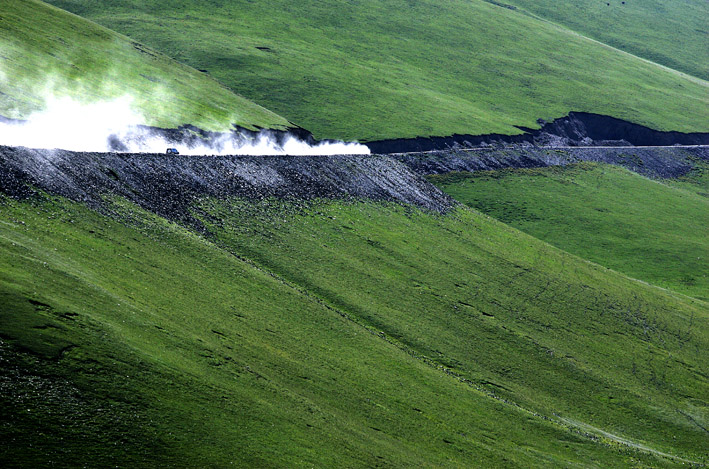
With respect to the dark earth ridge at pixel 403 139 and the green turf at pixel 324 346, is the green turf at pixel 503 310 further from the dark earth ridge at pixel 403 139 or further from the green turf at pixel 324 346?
the dark earth ridge at pixel 403 139

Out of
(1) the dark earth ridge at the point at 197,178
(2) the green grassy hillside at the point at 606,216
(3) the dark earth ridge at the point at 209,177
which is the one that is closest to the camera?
(1) the dark earth ridge at the point at 197,178

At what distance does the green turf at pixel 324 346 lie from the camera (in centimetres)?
4503

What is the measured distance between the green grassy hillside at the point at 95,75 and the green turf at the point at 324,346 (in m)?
35.0

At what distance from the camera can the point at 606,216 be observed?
15262 centimetres

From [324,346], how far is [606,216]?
103 m

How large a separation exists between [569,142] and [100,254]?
15400 cm

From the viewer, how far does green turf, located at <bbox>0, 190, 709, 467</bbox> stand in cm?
4503

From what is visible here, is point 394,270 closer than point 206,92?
Yes

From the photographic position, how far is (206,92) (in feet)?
466

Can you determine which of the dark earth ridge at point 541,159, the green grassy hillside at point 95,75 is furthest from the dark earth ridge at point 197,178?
the dark earth ridge at point 541,159

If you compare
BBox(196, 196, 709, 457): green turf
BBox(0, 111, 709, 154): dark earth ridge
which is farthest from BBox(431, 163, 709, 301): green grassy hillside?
BBox(196, 196, 709, 457): green turf

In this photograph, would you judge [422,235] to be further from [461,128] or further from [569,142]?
[569,142]

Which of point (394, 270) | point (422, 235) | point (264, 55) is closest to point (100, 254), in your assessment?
point (394, 270)

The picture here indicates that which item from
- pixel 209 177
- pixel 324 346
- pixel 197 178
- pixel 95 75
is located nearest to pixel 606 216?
pixel 209 177
